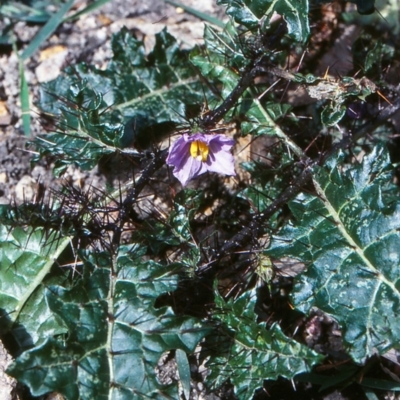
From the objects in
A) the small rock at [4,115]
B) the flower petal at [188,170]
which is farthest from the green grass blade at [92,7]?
the flower petal at [188,170]

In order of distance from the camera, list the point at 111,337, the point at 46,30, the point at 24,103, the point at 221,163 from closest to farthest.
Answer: the point at 111,337 → the point at 221,163 → the point at 24,103 → the point at 46,30

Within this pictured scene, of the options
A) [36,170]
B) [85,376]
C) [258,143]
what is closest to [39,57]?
[36,170]

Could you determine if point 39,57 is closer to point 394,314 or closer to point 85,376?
point 85,376

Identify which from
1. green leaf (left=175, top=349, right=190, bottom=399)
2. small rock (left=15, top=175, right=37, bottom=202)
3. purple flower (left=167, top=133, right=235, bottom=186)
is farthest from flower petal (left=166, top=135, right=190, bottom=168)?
small rock (left=15, top=175, right=37, bottom=202)

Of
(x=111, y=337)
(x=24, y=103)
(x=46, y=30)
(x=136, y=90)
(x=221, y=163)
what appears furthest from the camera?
(x=46, y=30)

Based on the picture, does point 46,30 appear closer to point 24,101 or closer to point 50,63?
point 50,63

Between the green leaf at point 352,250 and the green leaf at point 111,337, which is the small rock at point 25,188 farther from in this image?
the green leaf at point 352,250


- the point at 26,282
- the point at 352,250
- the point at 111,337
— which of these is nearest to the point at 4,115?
the point at 26,282
